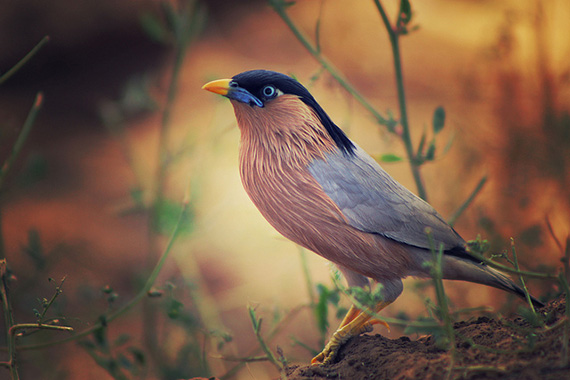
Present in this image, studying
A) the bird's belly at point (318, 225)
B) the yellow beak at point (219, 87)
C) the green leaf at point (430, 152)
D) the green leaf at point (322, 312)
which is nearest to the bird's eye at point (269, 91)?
the yellow beak at point (219, 87)

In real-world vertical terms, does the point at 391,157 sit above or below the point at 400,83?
below

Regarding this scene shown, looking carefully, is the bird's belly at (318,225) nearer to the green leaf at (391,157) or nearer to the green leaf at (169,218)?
the green leaf at (391,157)

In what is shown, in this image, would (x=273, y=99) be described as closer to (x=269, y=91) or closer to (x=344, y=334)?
(x=269, y=91)

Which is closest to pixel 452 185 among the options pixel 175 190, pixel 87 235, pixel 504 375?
pixel 504 375

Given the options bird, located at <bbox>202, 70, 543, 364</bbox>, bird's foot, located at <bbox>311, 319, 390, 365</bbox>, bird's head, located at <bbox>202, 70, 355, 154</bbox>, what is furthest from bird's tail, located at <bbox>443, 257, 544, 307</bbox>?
bird's head, located at <bbox>202, 70, 355, 154</bbox>

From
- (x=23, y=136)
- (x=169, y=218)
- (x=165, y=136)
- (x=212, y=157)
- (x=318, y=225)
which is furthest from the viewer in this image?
(x=212, y=157)

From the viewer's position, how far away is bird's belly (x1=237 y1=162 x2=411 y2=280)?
1648mm

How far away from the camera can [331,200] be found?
5.49 ft

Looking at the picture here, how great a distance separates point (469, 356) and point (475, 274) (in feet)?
1.19

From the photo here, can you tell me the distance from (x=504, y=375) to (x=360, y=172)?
757mm

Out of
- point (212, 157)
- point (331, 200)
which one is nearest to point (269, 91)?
point (331, 200)

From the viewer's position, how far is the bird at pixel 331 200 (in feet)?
5.46

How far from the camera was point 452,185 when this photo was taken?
3.38m

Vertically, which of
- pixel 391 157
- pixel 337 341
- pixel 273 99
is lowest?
pixel 337 341
